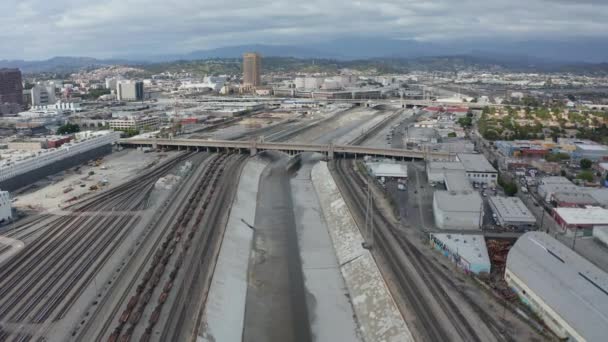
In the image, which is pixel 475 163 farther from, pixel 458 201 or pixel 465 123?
pixel 465 123

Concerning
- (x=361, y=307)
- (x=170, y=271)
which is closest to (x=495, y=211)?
(x=361, y=307)

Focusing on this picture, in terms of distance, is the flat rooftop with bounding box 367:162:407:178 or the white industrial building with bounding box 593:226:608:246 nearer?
the white industrial building with bounding box 593:226:608:246

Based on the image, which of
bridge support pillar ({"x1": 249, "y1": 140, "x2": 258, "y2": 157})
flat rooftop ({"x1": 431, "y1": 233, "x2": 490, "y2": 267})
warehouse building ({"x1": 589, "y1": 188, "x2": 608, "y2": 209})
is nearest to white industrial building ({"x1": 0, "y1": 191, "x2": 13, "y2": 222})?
bridge support pillar ({"x1": 249, "y1": 140, "x2": 258, "y2": 157})

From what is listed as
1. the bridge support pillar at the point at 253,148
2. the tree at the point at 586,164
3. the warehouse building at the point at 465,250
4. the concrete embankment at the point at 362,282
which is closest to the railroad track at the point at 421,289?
the concrete embankment at the point at 362,282

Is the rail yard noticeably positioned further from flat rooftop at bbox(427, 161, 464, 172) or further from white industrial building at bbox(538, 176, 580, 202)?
white industrial building at bbox(538, 176, 580, 202)

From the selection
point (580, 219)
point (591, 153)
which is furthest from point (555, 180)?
point (591, 153)

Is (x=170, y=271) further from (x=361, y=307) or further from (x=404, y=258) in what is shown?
(x=404, y=258)
